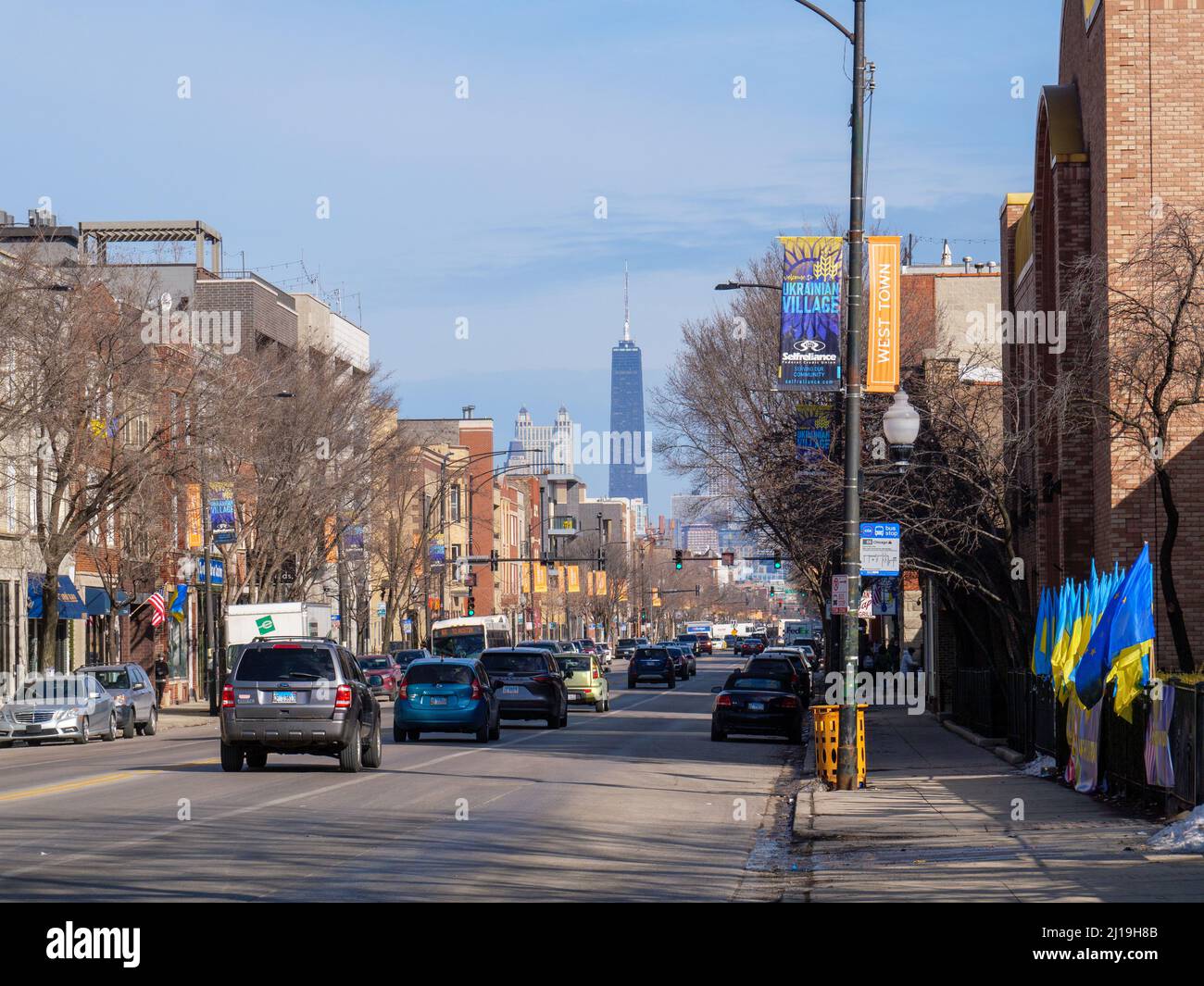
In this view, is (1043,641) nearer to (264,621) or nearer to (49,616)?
(49,616)

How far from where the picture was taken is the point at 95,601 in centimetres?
5094

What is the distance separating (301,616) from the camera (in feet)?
162

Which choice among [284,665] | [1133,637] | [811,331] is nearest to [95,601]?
[284,665]

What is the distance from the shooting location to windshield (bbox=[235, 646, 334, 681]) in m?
23.0

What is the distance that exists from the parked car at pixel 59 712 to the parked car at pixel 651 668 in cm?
3566

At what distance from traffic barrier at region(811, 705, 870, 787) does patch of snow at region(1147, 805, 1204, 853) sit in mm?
7528

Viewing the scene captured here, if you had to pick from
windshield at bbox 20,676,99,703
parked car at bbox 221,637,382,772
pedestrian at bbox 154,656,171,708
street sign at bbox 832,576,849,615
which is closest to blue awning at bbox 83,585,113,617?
pedestrian at bbox 154,656,171,708

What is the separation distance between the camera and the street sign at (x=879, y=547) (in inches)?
831

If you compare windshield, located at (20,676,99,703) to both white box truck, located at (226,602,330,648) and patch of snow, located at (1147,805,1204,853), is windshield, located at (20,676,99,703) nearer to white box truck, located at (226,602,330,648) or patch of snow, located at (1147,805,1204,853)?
white box truck, located at (226,602,330,648)

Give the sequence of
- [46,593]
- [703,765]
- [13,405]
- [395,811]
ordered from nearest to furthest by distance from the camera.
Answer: [395,811]
[703,765]
[13,405]
[46,593]

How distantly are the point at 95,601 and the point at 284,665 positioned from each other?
1177 inches

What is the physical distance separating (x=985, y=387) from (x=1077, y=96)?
544 cm

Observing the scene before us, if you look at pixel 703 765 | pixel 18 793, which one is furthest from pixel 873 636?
pixel 18 793

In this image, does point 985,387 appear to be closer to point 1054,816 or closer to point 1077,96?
point 1077,96
